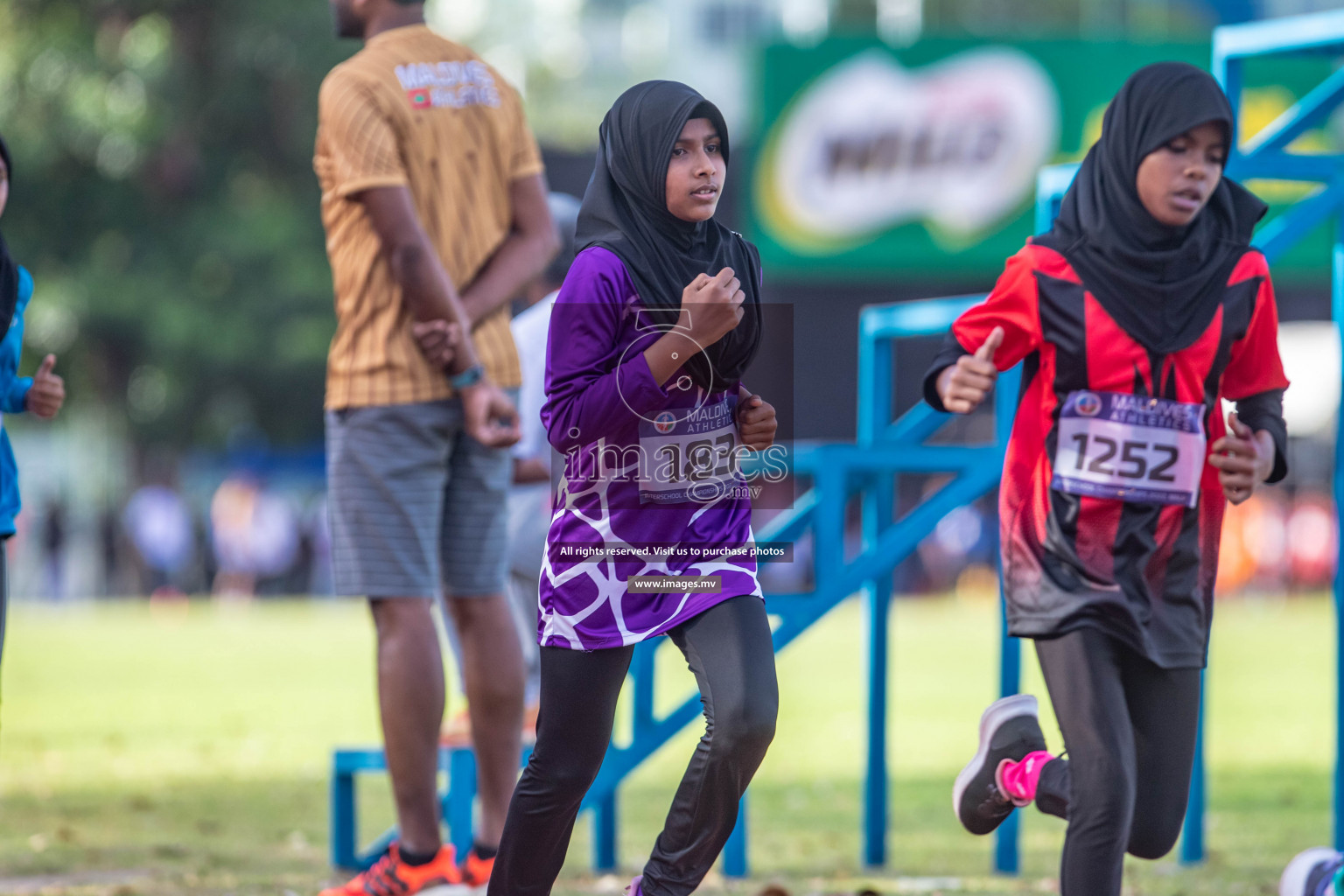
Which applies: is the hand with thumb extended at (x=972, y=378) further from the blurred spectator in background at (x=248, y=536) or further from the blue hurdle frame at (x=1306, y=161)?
the blurred spectator in background at (x=248, y=536)

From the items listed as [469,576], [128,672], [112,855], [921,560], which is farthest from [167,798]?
[921,560]

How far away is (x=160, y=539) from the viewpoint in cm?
2788

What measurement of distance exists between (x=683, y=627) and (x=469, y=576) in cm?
120

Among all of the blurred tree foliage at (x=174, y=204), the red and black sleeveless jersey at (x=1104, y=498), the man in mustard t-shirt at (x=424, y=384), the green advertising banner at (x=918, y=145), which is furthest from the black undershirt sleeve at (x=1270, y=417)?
the blurred tree foliage at (x=174, y=204)

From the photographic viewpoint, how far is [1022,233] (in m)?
24.0

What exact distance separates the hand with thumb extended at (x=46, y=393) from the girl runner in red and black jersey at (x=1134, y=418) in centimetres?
204

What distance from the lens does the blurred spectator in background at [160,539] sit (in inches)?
→ 1097

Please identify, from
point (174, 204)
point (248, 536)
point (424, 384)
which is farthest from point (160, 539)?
point (424, 384)

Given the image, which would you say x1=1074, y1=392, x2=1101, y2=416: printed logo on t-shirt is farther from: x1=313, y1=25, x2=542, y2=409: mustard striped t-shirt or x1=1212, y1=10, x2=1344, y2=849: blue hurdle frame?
x1=313, y1=25, x2=542, y2=409: mustard striped t-shirt

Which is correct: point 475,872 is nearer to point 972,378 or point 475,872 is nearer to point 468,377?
point 468,377

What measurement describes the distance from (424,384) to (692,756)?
1360mm

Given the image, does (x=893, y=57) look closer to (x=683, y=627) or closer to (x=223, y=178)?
(x=223, y=178)

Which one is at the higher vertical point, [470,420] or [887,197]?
[887,197]

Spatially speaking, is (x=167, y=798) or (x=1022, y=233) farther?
(x=1022, y=233)
